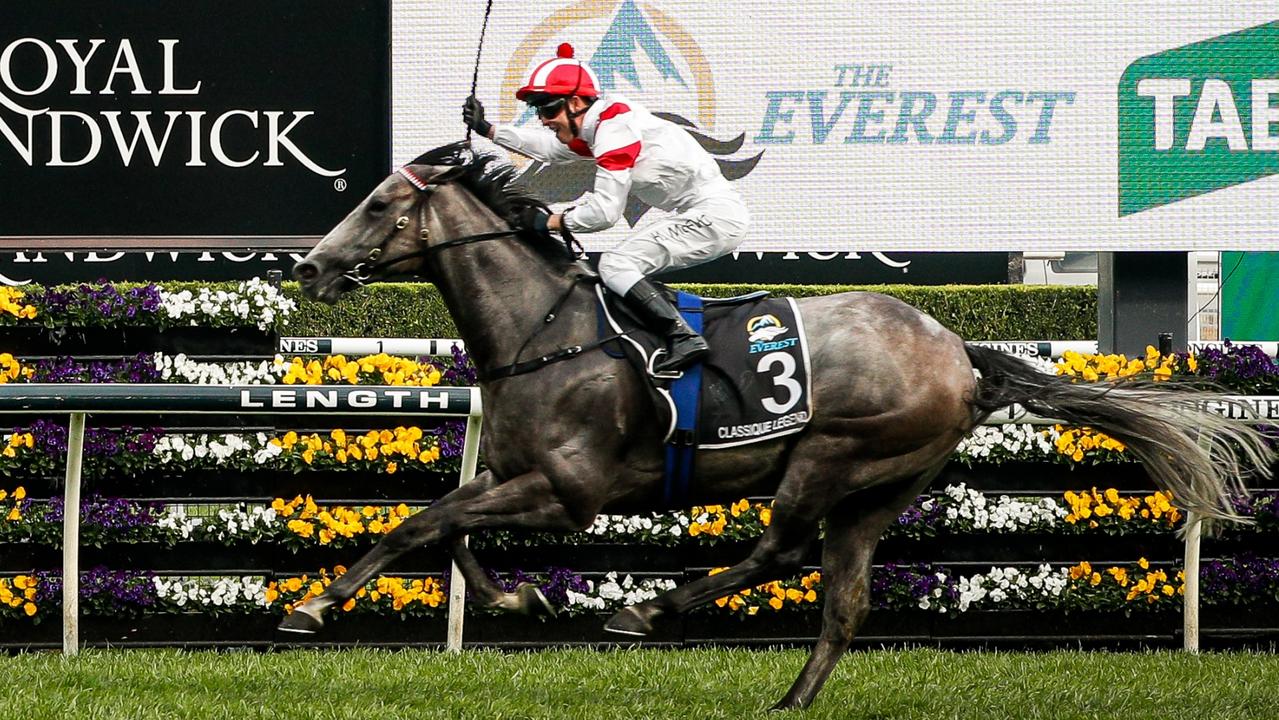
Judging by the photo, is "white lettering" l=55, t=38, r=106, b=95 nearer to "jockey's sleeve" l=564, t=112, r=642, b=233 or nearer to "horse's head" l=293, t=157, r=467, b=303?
"horse's head" l=293, t=157, r=467, b=303

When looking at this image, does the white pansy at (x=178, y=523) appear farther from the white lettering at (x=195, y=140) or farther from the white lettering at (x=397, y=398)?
the white lettering at (x=195, y=140)

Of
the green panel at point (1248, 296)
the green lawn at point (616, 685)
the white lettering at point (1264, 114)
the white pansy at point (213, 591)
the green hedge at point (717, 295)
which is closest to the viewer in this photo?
the green lawn at point (616, 685)

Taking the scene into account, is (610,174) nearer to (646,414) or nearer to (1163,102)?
(646,414)

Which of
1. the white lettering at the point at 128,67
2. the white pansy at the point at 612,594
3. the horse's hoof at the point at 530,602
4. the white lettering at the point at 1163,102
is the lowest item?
the white pansy at the point at 612,594

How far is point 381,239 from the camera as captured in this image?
4.74 meters

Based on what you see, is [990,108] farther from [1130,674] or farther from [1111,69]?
[1130,674]

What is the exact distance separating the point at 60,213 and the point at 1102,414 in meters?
5.74

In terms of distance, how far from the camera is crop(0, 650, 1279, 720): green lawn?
445 centimetres

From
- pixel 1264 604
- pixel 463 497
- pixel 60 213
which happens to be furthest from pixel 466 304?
pixel 60 213

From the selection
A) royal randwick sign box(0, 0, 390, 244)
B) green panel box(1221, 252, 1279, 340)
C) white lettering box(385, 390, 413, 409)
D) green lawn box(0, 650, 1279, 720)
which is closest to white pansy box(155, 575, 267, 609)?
green lawn box(0, 650, 1279, 720)

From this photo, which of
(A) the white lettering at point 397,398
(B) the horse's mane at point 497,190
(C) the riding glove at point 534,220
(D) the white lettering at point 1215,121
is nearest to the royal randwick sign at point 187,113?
→ (A) the white lettering at point 397,398

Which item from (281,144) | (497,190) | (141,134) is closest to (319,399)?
(497,190)

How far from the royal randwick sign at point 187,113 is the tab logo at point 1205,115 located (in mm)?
3976

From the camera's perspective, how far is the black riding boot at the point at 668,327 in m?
4.63
